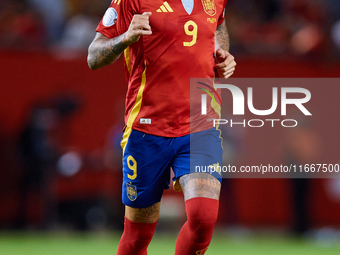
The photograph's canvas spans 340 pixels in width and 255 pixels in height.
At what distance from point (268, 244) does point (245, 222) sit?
3.61 feet

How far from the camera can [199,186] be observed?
12.3ft

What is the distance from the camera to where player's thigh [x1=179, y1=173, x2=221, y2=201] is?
12.2 feet

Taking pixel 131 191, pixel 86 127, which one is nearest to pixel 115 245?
pixel 86 127

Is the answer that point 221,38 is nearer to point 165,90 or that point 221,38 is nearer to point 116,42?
point 165,90

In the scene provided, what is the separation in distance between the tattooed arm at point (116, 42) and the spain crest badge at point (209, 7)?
56 centimetres

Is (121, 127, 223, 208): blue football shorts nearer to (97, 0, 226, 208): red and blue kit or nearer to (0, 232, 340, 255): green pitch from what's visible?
(97, 0, 226, 208): red and blue kit

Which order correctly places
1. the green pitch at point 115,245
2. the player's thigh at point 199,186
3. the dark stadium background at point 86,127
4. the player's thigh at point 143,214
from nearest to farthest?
the player's thigh at point 199,186 → the player's thigh at point 143,214 → the green pitch at point 115,245 → the dark stadium background at point 86,127

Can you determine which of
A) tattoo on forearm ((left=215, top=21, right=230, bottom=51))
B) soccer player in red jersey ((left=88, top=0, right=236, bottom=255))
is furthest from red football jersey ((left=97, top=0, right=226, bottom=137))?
tattoo on forearm ((left=215, top=21, right=230, bottom=51))

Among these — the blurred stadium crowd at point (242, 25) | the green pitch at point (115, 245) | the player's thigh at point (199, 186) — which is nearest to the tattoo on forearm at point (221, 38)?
the player's thigh at point (199, 186)

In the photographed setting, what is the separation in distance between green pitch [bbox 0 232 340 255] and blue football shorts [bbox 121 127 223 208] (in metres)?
2.94

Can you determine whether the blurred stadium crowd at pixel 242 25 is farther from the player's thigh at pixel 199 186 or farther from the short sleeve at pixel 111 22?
the player's thigh at pixel 199 186

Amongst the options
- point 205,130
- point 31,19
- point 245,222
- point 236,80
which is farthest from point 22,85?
point 205,130

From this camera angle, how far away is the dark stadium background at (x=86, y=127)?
846 cm

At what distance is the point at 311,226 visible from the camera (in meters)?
8.32
